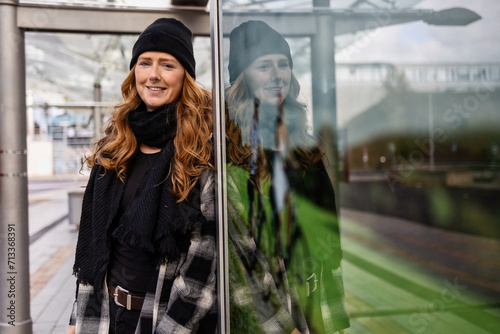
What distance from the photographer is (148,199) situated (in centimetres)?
136

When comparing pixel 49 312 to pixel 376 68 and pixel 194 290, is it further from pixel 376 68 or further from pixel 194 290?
pixel 376 68

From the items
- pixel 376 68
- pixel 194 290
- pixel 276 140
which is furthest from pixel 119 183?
pixel 376 68

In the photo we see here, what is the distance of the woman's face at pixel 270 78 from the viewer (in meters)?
1.30

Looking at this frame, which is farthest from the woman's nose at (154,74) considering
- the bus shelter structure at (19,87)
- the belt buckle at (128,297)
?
the bus shelter structure at (19,87)

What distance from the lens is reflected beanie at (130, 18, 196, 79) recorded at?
1.44 meters

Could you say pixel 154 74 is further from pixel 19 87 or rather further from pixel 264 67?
pixel 19 87

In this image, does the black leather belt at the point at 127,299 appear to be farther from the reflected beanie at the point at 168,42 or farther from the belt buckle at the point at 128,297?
the reflected beanie at the point at 168,42

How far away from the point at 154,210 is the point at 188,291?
0.25 meters

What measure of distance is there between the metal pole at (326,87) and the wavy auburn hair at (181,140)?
0.39 m

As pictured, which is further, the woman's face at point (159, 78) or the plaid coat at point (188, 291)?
the woman's face at point (159, 78)

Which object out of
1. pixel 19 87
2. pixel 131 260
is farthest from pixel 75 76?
pixel 131 260

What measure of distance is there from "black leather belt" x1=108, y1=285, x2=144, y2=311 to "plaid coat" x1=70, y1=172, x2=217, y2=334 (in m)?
0.04

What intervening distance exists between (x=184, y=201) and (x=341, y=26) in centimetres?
64

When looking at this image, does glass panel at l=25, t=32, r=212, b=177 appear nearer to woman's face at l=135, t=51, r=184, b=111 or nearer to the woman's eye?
woman's face at l=135, t=51, r=184, b=111
